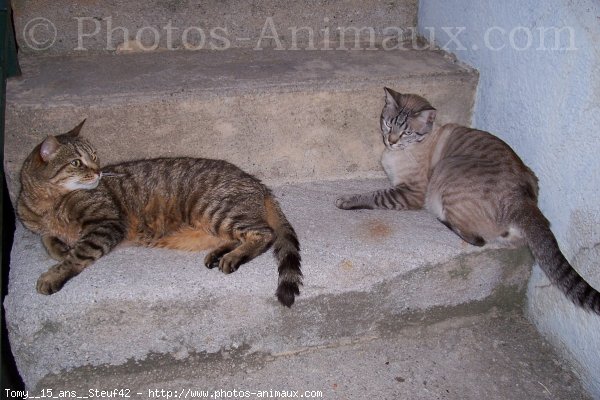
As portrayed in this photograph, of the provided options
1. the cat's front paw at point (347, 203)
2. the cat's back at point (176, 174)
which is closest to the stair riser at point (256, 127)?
the cat's back at point (176, 174)

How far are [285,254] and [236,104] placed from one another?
40.3 inches

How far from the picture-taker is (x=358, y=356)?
2.93 meters

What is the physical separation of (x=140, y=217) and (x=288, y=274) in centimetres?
96

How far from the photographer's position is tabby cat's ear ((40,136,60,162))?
8.55 feet

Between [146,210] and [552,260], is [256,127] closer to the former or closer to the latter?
[146,210]

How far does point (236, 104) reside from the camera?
3.17 metres

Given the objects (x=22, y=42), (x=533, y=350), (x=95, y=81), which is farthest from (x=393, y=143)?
(x=22, y=42)

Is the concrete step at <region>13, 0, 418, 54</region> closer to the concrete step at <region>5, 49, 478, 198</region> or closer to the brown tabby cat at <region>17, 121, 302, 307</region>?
the concrete step at <region>5, 49, 478, 198</region>

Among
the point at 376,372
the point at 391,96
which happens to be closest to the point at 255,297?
the point at 376,372

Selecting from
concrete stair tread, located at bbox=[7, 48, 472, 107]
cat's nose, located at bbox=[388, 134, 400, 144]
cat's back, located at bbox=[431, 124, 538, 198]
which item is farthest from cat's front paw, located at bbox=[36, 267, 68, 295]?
cat's back, located at bbox=[431, 124, 538, 198]

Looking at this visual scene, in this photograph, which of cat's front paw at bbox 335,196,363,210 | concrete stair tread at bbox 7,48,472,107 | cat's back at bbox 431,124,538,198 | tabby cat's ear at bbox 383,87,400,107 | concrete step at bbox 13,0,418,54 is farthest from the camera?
concrete step at bbox 13,0,418,54

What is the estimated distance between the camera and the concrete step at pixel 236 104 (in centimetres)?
300

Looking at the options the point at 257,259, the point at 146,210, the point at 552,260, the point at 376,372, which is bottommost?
the point at 376,372

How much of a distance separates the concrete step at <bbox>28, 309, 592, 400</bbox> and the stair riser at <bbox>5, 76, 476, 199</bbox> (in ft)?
3.97
